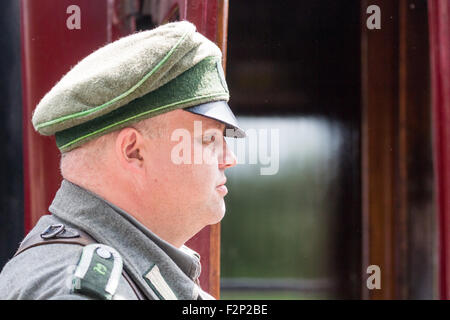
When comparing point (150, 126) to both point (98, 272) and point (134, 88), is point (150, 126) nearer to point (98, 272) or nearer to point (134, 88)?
point (134, 88)

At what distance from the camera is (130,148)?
0.87m

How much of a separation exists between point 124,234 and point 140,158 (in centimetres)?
14

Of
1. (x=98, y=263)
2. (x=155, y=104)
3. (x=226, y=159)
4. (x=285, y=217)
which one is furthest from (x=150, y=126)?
(x=285, y=217)

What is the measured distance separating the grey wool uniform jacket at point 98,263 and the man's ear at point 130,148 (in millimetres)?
81

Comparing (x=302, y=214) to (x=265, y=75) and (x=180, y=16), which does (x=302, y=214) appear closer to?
(x=265, y=75)

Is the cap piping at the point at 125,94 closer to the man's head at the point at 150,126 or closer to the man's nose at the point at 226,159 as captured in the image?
the man's head at the point at 150,126

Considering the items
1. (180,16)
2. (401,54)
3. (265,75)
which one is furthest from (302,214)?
(180,16)

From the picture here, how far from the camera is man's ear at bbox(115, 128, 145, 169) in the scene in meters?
0.86

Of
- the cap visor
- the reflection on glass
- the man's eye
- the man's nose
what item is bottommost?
the reflection on glass

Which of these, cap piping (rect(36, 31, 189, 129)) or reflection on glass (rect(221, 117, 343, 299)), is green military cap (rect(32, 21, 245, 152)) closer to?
cap piping (rect(36, 31, 189, 129))

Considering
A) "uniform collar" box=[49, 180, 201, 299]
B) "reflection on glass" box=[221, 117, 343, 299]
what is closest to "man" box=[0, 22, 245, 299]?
"uniform collar" box=[49, 180, 201, 299]

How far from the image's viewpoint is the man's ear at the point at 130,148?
858 mm

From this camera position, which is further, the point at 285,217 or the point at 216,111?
the point at 285,217
